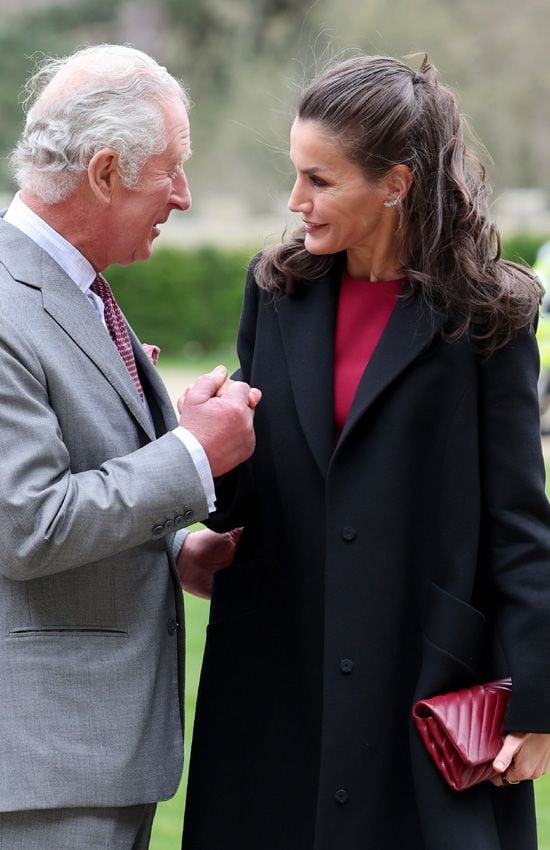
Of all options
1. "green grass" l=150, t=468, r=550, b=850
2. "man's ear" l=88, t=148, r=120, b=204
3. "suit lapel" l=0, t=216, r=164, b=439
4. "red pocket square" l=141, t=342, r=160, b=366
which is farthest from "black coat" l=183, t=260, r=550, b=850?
"green grass" l=150, t=468, r=550, b=850

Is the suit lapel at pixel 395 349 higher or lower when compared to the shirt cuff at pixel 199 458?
higher

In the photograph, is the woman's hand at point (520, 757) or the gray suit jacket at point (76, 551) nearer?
the gray suit jacket at point (76, 551)

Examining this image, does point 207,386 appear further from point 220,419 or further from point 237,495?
point 237,495

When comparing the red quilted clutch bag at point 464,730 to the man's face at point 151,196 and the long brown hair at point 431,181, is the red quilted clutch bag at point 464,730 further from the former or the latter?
the man's face at point 151,196

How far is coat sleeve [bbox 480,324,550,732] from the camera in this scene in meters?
2.36

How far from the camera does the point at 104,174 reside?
233 cm

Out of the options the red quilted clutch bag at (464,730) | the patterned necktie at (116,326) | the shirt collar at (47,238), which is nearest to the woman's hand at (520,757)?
the red quilted clutch bag at (464,730)

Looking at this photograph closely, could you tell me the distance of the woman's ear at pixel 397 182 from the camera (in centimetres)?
239

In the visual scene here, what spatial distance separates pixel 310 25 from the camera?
27531 millimetres

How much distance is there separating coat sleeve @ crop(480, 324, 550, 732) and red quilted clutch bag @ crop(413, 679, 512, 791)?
4 centimetres

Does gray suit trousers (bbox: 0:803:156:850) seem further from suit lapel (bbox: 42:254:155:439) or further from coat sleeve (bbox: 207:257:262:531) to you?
suit lapel (bbox: 42:254:155:439)

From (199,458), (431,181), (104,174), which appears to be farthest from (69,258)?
(431,181)

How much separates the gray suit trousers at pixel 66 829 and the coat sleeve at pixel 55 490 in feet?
1.48

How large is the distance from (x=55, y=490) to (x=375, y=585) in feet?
2.14
